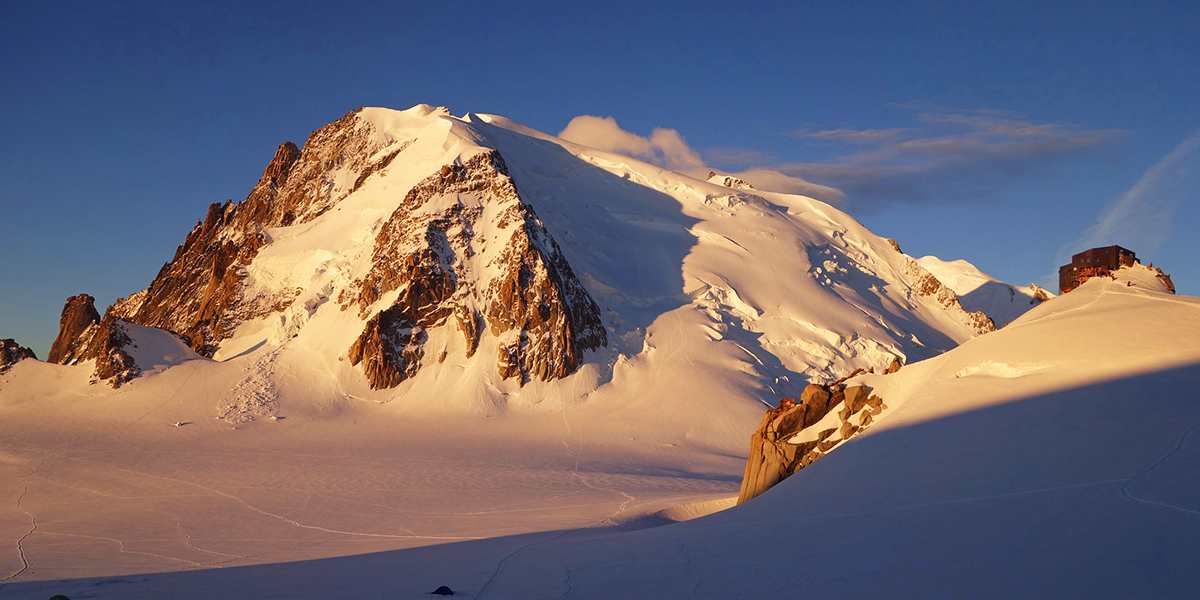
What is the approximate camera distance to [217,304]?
56.6 meters

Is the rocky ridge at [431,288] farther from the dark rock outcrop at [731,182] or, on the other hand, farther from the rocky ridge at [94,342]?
the dark rock outcrop at [731,182]

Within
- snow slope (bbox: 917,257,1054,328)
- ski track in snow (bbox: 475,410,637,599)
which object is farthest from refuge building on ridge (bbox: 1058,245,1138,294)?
snow slope (bbox: 917,257,1054,328)

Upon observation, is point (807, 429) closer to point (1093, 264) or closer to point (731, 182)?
point (1093, 264)

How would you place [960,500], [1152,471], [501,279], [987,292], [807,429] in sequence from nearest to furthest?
1. [1152,471]
2. [960,500]
3. [807,429]
4. [501,279]
5. [987,292]

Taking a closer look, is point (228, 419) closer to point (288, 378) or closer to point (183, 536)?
point (288, 378)

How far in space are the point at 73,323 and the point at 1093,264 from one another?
197 feet

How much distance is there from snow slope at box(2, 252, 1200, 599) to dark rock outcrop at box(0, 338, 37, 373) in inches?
1559

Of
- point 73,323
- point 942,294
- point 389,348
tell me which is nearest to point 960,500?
point 389,348

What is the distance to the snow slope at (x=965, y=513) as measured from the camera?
812 cm

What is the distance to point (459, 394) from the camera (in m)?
48.2

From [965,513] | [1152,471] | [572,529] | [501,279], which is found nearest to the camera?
[1152,471]

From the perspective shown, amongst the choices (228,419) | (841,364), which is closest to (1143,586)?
(228,419)

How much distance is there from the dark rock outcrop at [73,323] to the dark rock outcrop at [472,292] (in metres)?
17.9

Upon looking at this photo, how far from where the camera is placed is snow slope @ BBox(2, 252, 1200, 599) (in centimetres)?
812
